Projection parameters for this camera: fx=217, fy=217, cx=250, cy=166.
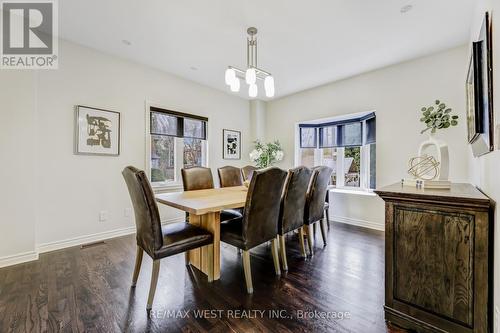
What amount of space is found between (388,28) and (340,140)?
218cm

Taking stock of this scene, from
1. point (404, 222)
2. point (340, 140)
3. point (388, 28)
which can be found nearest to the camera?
point (404, 222)

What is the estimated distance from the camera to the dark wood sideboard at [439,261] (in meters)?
1.18

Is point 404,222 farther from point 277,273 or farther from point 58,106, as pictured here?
point 58,106

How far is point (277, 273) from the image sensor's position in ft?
7.02

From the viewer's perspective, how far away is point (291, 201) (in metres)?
2.33

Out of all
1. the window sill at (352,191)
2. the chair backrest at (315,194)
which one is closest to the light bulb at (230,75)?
the chair backrest at (315,194)

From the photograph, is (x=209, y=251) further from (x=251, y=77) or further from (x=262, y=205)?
(x=251, y=77)

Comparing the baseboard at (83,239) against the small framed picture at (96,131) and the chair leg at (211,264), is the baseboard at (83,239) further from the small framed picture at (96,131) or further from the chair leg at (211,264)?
the chair leg at (211,264)

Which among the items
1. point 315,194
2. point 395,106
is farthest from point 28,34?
point 395,106

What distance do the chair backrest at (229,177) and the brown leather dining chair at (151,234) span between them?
1498mm

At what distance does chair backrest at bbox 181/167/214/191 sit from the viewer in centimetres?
283

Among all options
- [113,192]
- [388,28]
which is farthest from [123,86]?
[388,28]

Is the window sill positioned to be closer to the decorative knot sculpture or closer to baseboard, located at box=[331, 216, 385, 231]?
baseboard, located at box=[331, 216, 385, 231]

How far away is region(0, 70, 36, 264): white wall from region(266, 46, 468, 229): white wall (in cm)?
434
